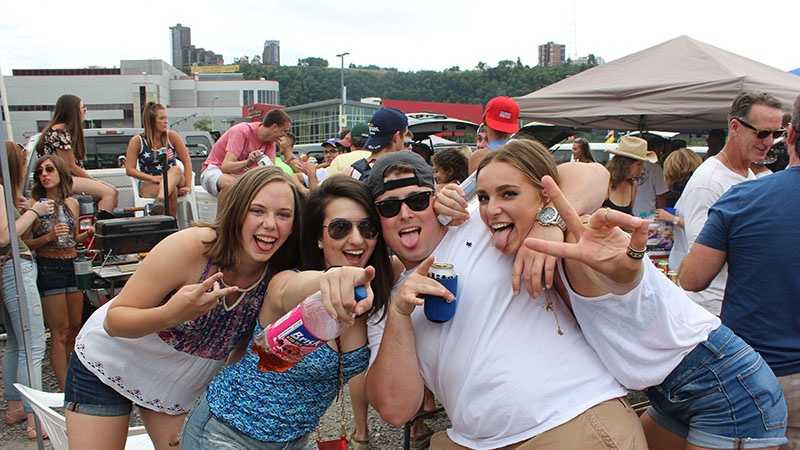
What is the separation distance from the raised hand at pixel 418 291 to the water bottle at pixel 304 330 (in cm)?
20

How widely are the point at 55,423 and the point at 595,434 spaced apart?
258cm

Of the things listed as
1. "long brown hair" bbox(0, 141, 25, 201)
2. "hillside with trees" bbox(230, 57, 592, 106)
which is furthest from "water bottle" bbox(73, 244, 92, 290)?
"hillside with trees" bbox(230, 57, 592, 106)

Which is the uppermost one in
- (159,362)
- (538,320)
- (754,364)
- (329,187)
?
(329,187)

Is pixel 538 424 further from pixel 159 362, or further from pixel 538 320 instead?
pixel 159 362

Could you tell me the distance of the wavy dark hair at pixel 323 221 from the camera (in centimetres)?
249

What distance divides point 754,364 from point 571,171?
3.13ft

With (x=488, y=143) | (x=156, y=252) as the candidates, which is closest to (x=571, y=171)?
(x=156, y=252)

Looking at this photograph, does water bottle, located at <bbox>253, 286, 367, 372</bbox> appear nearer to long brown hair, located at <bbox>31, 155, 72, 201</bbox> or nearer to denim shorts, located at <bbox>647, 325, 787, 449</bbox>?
denim shorts, located at <bbox>647, 325, 787, 449</bbox>

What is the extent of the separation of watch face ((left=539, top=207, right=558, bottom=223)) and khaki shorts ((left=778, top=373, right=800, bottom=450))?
1218 mm

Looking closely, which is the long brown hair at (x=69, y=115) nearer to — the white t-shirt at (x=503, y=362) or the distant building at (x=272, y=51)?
the white t-shirt at (x=503, y=362)

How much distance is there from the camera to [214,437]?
2.28 m

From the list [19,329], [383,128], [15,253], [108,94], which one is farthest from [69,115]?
[108,94]

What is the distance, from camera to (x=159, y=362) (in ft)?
9.05

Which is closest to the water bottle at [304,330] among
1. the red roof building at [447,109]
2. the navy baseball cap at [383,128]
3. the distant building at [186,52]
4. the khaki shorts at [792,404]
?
the khaki shorts at [792,404]
